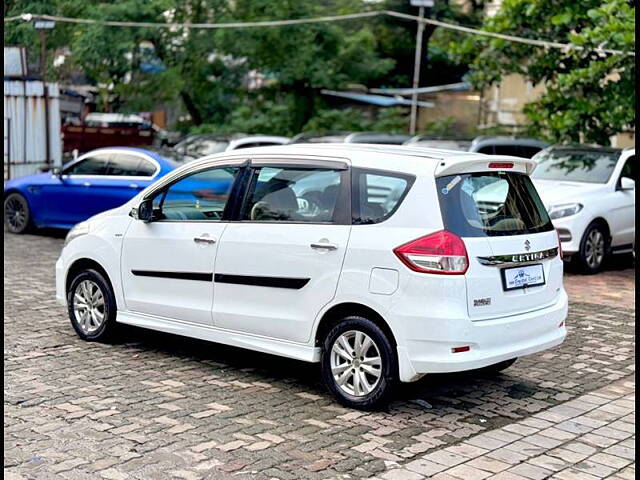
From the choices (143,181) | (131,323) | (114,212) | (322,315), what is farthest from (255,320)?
(143,181)

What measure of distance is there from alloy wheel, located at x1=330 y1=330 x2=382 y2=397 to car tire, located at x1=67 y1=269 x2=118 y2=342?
231 cm

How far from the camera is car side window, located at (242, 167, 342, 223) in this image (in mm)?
6602

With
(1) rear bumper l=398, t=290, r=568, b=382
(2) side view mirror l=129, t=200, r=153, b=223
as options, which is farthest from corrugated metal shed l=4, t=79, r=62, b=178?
(1) rear bumper l=398, t=290, r=568, b=382

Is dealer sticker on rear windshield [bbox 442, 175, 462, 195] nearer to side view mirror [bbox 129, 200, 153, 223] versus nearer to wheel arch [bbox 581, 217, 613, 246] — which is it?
side view mirror [bbox 129, 200, 153, 223]

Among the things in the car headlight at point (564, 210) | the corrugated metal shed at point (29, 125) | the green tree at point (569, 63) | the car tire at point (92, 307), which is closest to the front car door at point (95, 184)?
the corrugated metal shed at point (29, 125)

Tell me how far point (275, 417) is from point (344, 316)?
806mm

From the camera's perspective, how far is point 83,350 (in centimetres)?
780

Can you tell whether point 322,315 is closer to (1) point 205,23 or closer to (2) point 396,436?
(2) point 396,436

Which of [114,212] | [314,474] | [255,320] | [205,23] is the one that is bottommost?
[314,474]

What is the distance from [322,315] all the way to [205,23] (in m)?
21.8

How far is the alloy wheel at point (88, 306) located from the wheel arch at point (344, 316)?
2.24 metres

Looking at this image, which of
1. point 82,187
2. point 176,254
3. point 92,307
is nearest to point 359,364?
point 176,254

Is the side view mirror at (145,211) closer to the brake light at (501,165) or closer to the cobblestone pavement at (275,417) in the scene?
the cobblestone pavement at (275,417)

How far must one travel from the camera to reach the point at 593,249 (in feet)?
41.4
